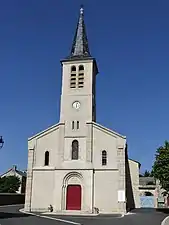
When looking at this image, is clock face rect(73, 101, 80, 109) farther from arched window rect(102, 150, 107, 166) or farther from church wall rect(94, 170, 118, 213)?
church wall rect(94, 170, 118, 213)

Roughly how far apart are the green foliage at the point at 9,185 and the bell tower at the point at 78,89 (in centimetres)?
3569

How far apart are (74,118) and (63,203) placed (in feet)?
29.8

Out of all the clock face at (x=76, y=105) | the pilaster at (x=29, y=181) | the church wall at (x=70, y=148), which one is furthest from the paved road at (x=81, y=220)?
the clock face at (x=76, y=105)

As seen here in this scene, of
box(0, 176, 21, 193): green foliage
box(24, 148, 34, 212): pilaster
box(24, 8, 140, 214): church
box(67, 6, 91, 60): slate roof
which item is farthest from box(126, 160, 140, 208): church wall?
box(0, 176, 21, 193): green foliage

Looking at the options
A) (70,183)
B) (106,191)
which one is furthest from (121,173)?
(70,183)

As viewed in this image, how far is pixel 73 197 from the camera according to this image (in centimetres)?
3244

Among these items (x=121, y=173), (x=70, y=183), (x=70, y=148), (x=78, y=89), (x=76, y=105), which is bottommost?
(x=70, y=183)

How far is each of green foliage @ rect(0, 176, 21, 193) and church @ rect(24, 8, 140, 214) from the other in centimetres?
3375

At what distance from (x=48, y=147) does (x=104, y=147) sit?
20.1 feet

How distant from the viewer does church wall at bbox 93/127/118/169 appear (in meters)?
32.6

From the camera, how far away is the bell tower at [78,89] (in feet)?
115

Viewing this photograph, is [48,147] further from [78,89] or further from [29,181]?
[78,89]

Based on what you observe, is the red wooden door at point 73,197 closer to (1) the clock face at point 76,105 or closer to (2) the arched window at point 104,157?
(2) the arched window at point 104,157

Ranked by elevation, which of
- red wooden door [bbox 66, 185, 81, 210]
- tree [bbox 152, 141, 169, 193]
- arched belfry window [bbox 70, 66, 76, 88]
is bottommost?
red wooden door [bbox 66, 185, 81, 210]
